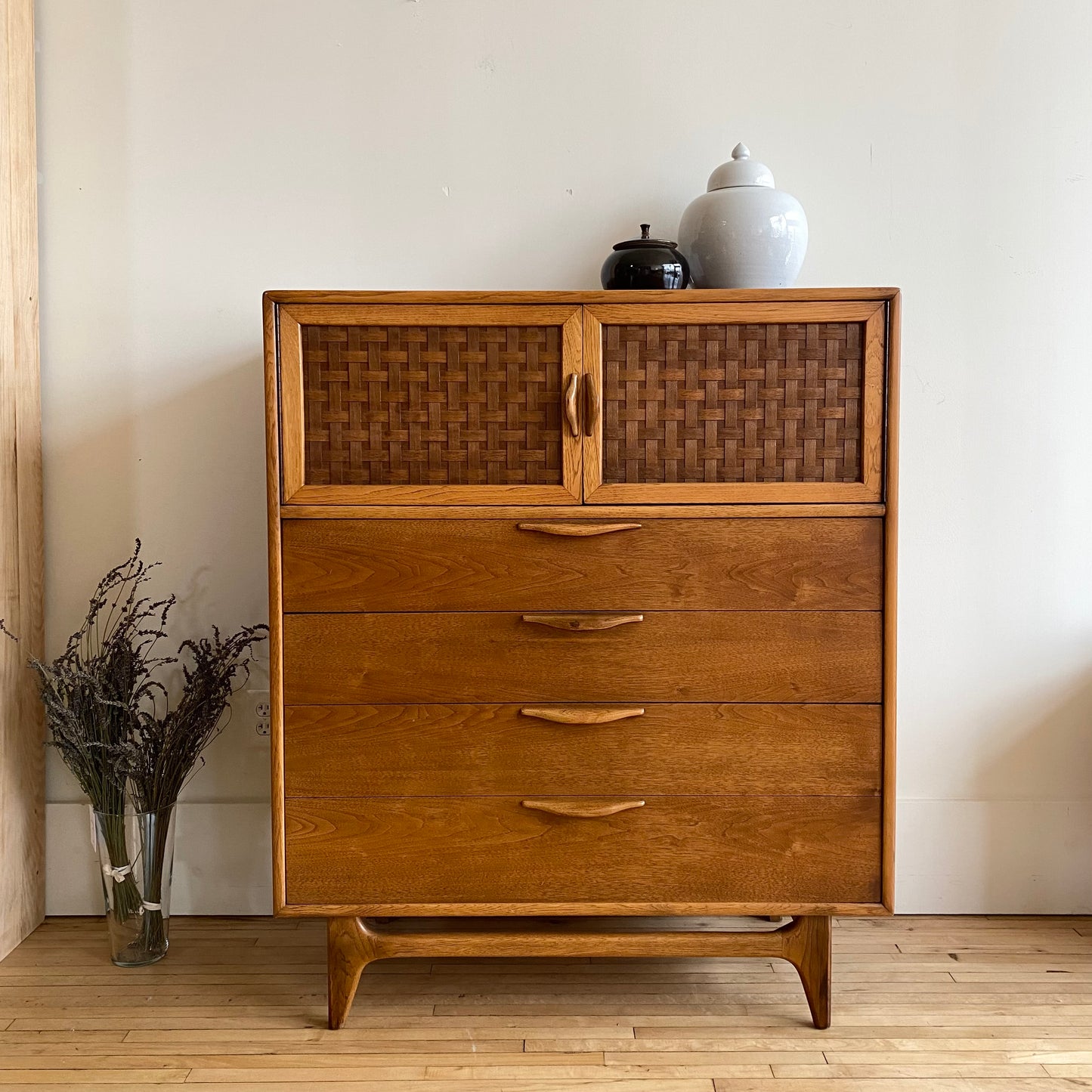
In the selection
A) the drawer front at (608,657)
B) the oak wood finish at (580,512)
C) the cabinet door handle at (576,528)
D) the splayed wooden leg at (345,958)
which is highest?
the oak wood finish at (580,512)

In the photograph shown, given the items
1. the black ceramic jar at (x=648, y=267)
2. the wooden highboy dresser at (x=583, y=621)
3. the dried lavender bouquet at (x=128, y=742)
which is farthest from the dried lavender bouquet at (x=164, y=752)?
the black ceramic jar at (x=648, y=267)

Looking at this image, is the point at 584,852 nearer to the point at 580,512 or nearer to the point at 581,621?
the point at 581,621

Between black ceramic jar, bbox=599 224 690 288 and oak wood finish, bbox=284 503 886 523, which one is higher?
black ceramic jar, bbox=599 224 690 288

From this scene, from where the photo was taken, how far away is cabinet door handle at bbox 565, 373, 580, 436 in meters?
1.46

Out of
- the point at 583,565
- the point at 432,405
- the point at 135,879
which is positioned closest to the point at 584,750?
the point at 583,565

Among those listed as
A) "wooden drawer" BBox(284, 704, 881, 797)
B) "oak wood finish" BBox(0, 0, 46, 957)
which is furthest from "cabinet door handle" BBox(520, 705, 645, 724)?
"oak wood finish" BBox(0, 0, 46, 957)

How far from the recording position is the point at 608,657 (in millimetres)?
1487

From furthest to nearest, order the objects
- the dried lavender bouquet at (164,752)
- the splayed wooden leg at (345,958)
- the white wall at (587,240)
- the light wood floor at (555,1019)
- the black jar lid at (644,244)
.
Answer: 1. the white wall at (587,240)
2. the dried lavender bouquet at (164,752)
3. the black jar lid at (644,244)
4. the splayed wooden leg at (345,958)
5. the light wood floor at (555,1019)

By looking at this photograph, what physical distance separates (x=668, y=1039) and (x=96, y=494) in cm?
157

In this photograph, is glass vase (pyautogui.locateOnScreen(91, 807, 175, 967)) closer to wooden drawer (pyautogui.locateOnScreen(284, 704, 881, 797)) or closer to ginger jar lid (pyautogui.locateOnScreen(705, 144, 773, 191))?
wooden drawer (pyautogui.locateOnScreen(284, 704, 881, 797))

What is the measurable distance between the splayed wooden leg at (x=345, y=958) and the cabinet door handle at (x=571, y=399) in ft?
3.03

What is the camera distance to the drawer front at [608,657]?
1485mm

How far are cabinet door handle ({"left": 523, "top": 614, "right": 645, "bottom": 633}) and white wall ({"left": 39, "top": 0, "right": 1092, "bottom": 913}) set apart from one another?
765 millimetres

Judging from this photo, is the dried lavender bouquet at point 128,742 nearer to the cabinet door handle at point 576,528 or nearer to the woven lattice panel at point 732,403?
the cabinet door handle at point 576,528
